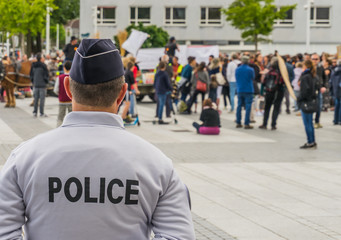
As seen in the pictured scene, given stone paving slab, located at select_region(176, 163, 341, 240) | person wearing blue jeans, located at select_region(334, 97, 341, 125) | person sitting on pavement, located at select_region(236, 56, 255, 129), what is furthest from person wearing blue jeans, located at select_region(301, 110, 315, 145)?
person wearing blue jeans, located at select_region(334, 97, 341, 125)

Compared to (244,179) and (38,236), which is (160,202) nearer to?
(38,236)

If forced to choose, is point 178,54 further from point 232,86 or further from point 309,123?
point 309,123

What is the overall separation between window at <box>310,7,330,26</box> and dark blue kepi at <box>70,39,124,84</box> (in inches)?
2597

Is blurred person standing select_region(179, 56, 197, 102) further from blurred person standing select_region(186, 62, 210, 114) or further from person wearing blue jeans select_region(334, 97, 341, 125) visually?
person wearing blue jeans select_region(334, 97, 341, 125)

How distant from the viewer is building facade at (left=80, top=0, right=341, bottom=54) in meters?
66.2

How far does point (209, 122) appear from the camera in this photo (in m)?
17.3

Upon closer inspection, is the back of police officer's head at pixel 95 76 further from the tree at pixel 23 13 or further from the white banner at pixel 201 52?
the tree at pixel 23 13

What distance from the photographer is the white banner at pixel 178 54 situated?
28.5 metres

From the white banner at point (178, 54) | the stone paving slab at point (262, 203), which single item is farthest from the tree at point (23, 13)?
the stone paving slab at point (262, 203)

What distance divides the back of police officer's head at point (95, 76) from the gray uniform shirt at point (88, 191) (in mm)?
111

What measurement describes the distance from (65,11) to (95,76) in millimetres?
80449

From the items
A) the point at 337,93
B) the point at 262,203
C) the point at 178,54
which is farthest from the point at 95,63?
the point at 178,54

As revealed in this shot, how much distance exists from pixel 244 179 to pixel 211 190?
121 cm

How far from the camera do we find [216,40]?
6750 centimetres
